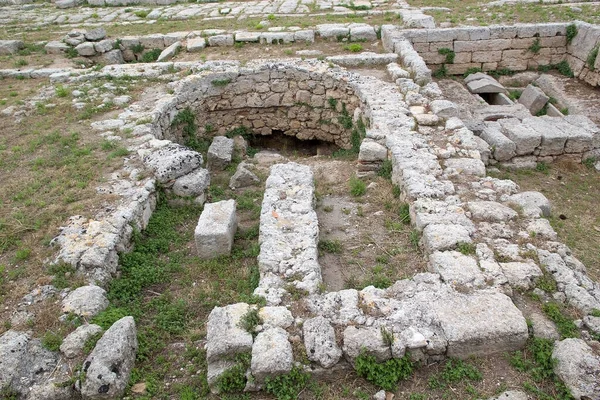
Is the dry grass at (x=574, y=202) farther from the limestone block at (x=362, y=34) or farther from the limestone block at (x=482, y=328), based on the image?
the limestone block at (x=362, y=34)

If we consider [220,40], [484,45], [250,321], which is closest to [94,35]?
[220,40]

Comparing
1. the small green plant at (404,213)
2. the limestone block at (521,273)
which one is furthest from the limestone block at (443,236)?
the small green plant at (404,213)

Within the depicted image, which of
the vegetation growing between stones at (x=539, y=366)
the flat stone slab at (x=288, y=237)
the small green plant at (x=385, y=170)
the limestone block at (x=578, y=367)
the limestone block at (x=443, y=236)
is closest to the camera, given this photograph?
the limestone block at (x=578, y=367)

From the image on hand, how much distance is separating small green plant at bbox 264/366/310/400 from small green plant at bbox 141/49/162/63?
12.2 meters

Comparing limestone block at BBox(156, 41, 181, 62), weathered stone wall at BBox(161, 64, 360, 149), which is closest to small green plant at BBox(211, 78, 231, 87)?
weathered stone wall at BBox(161, 64, 360, 149)

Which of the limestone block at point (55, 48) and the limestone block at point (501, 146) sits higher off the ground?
the limestone block at point (55, 48)

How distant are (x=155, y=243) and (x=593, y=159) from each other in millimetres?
8137

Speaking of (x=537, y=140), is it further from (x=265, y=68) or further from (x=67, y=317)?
(x=67, y=317)

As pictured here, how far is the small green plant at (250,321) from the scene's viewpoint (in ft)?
13.6

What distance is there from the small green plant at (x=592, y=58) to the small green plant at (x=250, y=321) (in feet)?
39.0

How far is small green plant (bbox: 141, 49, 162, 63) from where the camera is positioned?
13680 millimetres

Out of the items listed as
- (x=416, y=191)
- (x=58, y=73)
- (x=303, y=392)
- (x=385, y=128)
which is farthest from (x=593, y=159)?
(x=58, y=73)

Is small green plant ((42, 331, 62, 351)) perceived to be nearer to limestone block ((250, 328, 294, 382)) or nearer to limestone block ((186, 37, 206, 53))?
limestone block ((250, 328, 294, 382))

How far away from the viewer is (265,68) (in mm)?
10664
